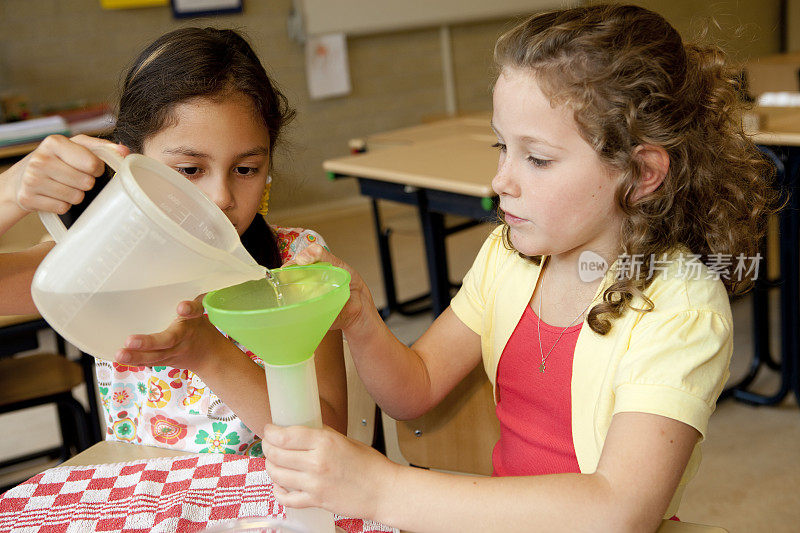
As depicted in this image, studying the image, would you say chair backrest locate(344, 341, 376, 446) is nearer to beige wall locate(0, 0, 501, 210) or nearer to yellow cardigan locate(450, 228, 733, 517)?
yellow cardigan locate(450, 228, 733, 517)

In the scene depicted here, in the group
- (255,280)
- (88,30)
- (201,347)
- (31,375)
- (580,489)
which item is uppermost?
(88,30)

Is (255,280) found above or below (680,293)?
above

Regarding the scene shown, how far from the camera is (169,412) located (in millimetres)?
1202

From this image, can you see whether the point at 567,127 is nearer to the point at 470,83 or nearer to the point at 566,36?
the point at 566,36

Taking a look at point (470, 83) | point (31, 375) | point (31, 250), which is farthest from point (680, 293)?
point (470, 83)

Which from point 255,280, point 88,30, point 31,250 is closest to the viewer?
point 255,280

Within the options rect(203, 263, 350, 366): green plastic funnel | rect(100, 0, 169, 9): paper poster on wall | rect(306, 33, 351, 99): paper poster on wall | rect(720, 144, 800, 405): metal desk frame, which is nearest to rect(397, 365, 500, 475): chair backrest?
rect(203, 263, 350, 366): green plastic funnel

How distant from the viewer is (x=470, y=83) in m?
5.62

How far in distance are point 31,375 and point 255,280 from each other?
1667 millimetres

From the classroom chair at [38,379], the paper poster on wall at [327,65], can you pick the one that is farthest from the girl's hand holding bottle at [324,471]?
the paper poster on wall at [327,65]

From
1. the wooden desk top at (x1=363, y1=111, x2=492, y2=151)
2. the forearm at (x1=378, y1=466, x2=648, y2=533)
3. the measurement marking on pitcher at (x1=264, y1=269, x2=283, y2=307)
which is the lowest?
the forearm at (x1=378, y1=466, x2=648, y2=533)

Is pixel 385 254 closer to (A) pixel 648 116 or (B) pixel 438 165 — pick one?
(B) pixel 438 165

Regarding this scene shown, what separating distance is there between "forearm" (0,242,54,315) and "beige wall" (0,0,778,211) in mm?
2486

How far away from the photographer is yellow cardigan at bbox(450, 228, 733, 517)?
33.3 inches
